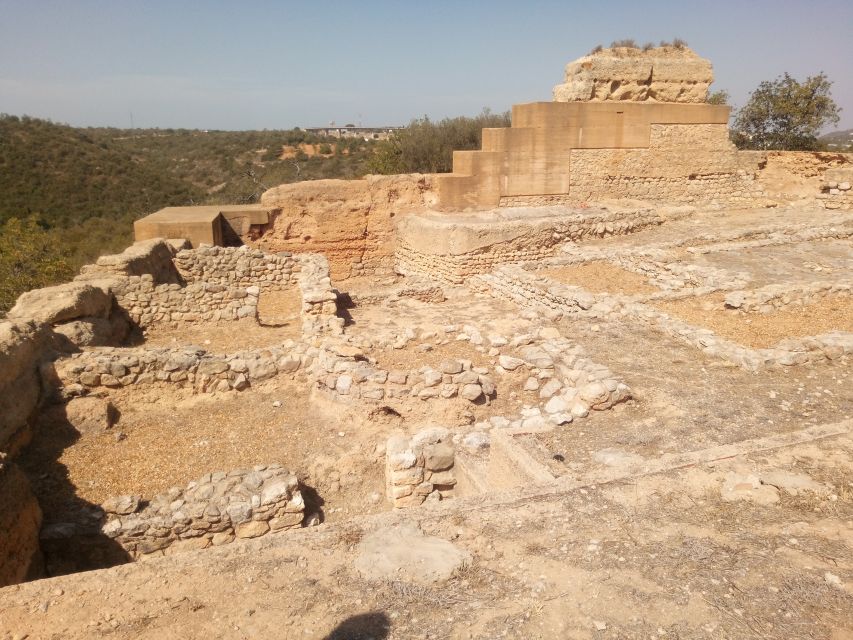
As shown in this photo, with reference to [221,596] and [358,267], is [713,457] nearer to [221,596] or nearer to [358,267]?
[221,596]

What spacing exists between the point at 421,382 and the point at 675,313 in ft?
12.4

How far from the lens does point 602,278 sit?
916 cm

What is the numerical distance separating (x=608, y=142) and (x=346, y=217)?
608 cm

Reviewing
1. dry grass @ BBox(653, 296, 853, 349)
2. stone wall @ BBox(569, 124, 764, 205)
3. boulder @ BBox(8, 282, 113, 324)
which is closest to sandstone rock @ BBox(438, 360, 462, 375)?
dry grass @ BBox(653, 296, 853, 349)

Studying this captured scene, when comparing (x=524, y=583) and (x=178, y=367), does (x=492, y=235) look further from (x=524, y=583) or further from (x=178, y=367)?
(x=524, y=583)

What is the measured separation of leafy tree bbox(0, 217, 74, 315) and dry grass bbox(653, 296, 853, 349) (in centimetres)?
1222

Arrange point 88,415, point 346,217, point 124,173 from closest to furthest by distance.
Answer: point 88,415 → point 346,217 → point 124,173

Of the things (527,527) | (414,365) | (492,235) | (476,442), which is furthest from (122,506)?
(492,235)

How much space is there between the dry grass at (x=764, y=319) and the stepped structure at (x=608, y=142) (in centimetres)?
554

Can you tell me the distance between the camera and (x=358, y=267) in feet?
39.4

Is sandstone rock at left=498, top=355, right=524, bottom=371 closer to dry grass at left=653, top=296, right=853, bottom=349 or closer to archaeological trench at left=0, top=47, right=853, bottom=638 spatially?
archaeological trench at left=0, top=47, right=853, bottom=638

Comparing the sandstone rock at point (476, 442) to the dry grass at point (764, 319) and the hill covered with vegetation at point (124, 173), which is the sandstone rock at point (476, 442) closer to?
the dry grass at point (764, 319)

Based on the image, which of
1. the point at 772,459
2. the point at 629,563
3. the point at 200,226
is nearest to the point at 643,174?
the point at 200,226

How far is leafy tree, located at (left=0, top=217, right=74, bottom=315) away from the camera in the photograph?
11.7 meters
